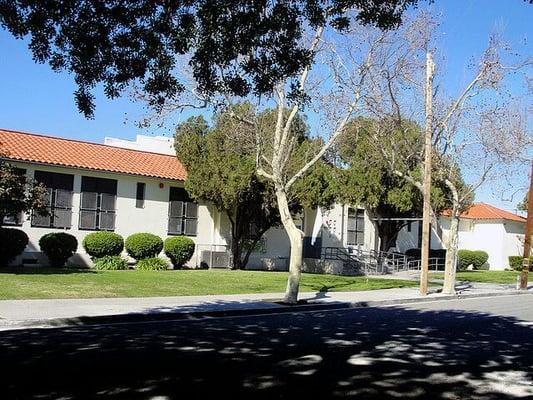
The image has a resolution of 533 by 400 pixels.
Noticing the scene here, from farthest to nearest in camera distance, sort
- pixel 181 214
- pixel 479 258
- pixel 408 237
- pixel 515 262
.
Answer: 1. pixel 515 262
2. pixel 479 258
3. pixel 408 237
4. pixel 181 214

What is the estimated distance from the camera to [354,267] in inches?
1400

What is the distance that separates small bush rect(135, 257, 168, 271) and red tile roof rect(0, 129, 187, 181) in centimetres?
414

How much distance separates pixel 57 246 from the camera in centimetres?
2614

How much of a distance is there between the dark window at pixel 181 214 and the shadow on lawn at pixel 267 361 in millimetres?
18582

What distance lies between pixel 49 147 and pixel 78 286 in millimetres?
12368

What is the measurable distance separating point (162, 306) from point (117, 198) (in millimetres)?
15125

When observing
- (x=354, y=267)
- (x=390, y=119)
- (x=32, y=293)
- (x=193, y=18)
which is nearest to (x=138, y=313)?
(x=32, y=293)

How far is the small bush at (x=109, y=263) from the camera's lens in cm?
2750

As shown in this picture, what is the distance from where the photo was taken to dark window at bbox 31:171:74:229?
27.4m

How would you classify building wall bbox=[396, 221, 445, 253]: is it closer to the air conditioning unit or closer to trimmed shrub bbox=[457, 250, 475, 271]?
trimmed shrub bbox=[457, 250, 475, 271]

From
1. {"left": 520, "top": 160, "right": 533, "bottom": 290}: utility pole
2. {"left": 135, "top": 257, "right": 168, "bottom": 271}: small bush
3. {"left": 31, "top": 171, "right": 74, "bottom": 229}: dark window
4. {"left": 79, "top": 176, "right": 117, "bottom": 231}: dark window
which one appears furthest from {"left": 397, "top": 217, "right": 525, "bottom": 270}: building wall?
{"left": 31, "top": 171, "right": 74, "bottom": 229}: dark window

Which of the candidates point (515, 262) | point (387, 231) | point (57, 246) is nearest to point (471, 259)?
point (515, 262)

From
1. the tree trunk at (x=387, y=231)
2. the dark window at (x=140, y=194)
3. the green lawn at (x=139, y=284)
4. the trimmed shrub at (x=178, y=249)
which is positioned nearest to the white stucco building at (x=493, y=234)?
the tree trunk at (x=387, y=231)

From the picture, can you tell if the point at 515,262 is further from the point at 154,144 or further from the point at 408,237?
the point at 154,144
